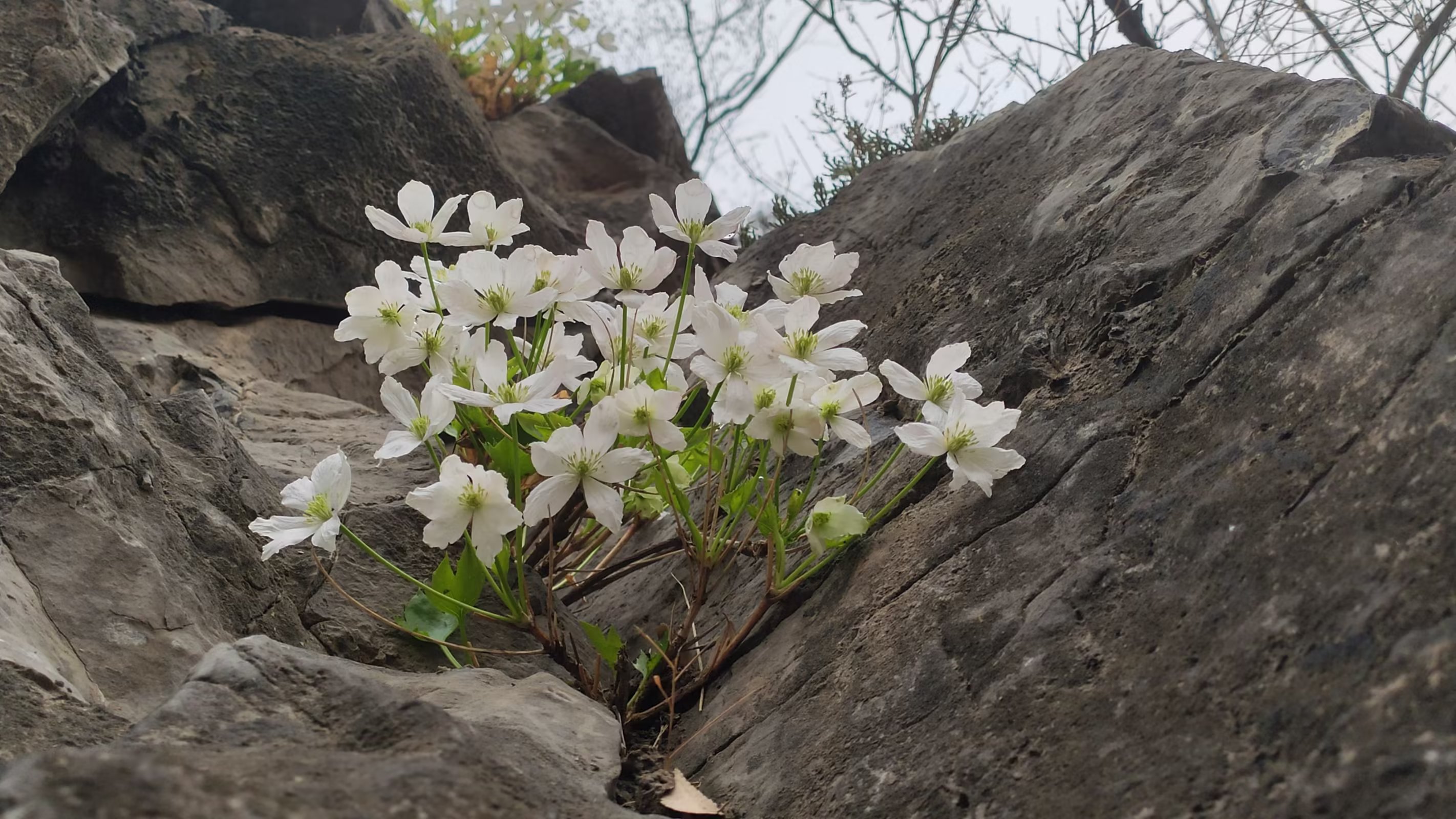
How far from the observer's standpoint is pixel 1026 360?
189cm

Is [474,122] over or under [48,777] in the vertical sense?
over

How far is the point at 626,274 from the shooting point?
175cm

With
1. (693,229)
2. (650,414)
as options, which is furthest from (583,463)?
(693,229)

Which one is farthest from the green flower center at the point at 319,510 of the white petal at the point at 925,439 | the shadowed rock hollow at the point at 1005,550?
the white petal at the point at 925,439

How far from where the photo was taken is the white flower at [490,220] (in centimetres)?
182

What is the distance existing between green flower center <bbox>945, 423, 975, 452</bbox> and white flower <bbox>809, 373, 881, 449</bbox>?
0.13 m

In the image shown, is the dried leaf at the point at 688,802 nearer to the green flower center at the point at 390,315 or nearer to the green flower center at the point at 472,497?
the green flower center at the point at 472,497

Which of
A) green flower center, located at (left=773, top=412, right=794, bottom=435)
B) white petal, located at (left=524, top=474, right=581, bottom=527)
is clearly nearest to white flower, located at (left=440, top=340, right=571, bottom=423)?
white petal, located at (left=524, top=474, right=581, bottom=527)

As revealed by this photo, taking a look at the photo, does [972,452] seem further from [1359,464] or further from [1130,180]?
[1130,180]

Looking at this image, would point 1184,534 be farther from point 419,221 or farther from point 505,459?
point 419,221

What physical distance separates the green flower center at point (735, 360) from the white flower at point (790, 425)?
73 mm

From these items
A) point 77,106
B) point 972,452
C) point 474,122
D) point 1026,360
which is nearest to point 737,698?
point 972,452

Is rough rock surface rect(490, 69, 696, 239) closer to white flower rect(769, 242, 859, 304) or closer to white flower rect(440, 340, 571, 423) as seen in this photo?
white flower rect(769, 242, 859, 304)

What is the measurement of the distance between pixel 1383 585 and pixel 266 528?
1.48m
